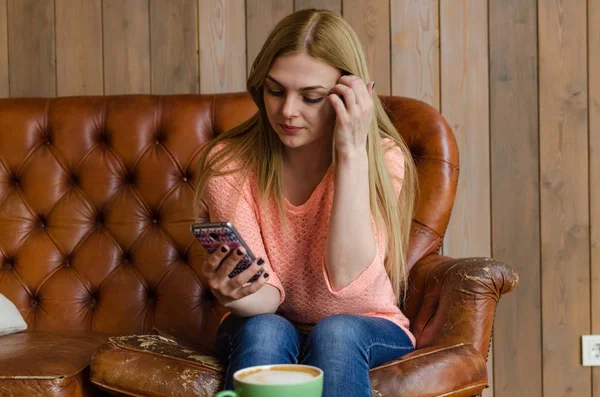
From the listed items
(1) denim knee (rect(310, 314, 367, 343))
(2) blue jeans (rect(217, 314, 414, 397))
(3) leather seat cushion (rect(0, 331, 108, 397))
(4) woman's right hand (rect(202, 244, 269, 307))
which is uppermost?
(4) woman's right hand (rect(202, 244, 269, 307))

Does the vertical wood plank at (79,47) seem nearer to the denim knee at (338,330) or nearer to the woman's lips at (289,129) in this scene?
the woman's lips at (289,129)

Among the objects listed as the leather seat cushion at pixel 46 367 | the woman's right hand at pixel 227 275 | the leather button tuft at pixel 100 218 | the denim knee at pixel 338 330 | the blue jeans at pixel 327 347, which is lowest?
the leather seat cushion at pixel 46 367

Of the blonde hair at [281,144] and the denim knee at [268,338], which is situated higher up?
the blonde hair at [281,144]

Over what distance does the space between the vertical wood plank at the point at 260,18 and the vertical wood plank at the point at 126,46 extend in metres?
0.31

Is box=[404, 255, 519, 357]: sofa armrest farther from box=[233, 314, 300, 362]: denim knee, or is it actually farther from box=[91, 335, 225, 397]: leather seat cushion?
box=[91, 335, 225, 397]: leather seat cushion

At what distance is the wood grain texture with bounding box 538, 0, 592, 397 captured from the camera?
7.39ft

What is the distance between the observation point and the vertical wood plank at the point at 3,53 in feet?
7.80

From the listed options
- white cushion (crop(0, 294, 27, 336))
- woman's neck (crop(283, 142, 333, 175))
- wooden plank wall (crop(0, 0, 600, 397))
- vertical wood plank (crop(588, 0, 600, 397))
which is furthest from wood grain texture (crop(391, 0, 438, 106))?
white cushion (crop(0, 294, 27, 336))

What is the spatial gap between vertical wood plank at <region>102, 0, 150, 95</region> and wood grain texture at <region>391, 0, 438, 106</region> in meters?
0.74

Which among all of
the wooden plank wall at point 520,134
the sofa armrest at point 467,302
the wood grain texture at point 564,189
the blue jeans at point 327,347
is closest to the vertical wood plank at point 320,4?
the wooden plank wall at point 520,134

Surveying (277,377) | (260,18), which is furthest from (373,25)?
(277,377)

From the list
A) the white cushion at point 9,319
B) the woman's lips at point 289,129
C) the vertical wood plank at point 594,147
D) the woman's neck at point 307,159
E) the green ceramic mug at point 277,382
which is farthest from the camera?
the vertical wood plank at point 594,147

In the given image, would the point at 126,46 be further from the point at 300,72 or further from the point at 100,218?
the point at 300,72

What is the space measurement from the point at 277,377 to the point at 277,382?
3 centimetres
